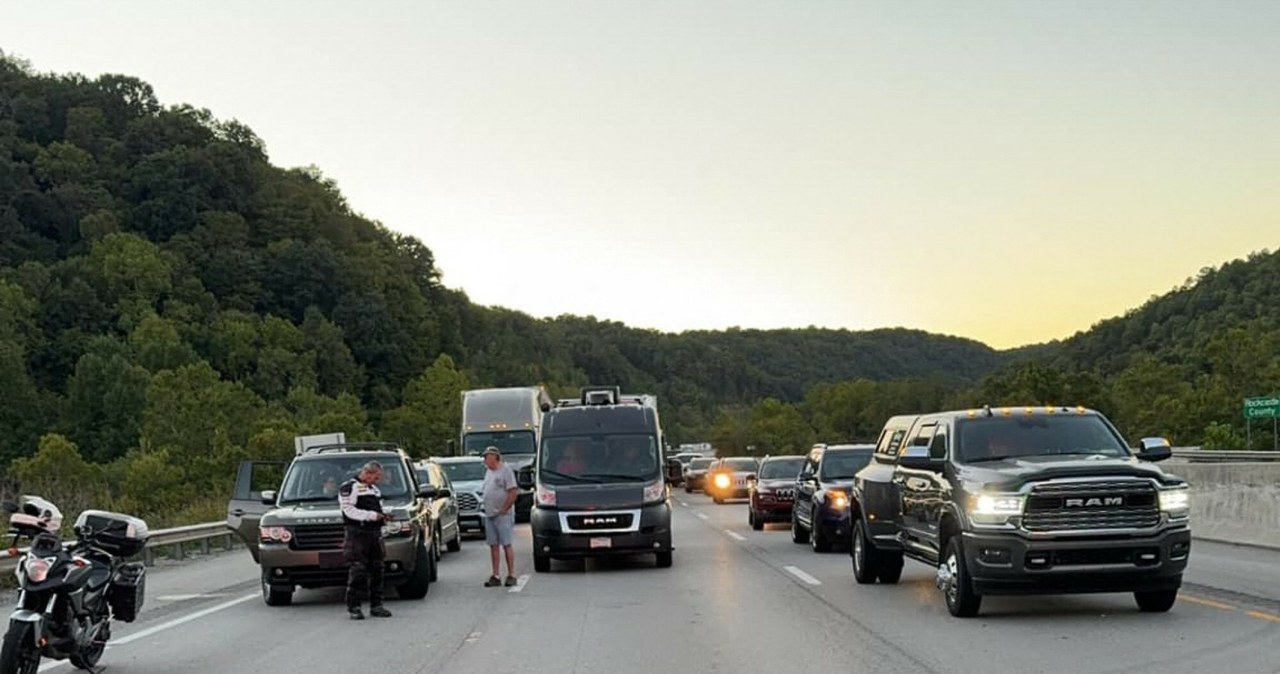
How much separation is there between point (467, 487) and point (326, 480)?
13099 mm

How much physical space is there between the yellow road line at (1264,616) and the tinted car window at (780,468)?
710 inches

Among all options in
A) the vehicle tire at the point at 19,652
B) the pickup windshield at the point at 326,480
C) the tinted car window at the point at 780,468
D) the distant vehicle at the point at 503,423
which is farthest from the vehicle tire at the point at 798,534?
the vehicle tire at the point at 19,652

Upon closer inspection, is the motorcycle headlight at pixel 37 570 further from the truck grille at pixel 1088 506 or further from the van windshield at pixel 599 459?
the van windshield at pixel 599 459

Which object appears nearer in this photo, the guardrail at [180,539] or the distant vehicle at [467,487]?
the guardrail at [180,539]

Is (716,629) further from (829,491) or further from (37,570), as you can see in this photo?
(829,491)

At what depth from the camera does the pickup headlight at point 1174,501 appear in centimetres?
1246

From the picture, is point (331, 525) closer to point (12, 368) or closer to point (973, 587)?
point (973, 587)

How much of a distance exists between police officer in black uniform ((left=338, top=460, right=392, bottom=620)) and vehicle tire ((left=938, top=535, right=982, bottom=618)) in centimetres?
584

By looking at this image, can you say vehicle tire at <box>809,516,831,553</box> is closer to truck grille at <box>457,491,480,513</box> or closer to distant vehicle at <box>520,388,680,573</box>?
distant vehicle at <box>520,388,680,573</box>

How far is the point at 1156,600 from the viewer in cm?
1316

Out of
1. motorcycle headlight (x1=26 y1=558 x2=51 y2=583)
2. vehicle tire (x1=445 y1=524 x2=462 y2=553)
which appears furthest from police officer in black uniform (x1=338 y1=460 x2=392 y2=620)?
vehicle tire (x1=445 y1=524 x2=462 y2=553)

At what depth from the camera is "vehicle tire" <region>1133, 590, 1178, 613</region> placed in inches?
514

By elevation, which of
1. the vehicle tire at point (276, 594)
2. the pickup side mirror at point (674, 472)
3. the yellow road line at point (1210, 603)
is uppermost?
the pickup side mirror at point (674, 472)

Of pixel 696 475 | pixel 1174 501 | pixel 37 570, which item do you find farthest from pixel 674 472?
pixel 696 475
